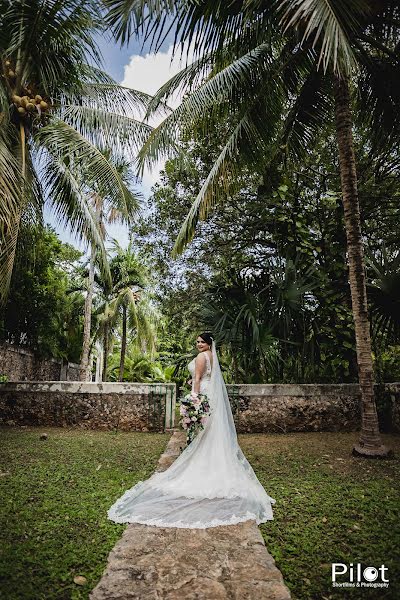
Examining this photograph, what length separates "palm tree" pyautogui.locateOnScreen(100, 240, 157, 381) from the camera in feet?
67.7

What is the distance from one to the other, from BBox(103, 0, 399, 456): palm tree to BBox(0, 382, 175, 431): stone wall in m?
3.21

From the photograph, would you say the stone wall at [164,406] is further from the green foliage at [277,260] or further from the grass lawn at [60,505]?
the grass lawn at [60,505]

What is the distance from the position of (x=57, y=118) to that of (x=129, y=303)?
1326 cm

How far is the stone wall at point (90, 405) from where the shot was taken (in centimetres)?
785

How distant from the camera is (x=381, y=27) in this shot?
604 centimetres

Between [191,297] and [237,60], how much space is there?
20.7 feet

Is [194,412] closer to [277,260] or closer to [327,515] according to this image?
[327,515]

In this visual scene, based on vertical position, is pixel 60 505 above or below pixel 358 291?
below

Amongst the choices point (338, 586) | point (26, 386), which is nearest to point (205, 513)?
point (338, 586)

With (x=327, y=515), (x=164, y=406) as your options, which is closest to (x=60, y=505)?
(x=327, y=515)

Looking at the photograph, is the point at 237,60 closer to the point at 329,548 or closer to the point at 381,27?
the point at 381,27

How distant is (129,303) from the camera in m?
20.4

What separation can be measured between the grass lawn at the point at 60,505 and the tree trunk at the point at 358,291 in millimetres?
3100

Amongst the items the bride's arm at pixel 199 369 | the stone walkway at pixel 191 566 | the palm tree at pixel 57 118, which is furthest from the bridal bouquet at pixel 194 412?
the palm tree at pixel 57 118
